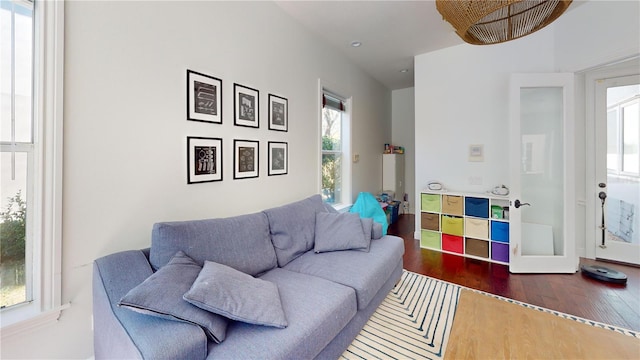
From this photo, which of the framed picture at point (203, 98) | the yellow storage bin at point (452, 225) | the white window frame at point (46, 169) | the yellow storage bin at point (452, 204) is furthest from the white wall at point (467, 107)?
the white window frame at point (46, 169)

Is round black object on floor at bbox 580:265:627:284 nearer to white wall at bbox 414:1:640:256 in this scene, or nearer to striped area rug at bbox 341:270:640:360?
white wall at bbox 414:1:640:256

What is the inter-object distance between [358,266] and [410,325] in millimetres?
599

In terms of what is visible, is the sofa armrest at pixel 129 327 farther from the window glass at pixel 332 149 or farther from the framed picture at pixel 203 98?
the window glass at pixel 332 149

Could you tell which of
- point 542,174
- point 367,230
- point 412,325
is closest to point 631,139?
point 542,174

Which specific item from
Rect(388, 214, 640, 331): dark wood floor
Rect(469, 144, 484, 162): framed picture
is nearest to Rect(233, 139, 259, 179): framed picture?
Rect(388, 214, 640, 331): dark wood floor

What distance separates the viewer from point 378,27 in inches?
127

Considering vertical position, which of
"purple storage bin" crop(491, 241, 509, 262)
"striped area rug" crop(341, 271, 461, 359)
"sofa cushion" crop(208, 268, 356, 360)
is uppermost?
"sofa cushion" crop(208, 268, 356, 360)

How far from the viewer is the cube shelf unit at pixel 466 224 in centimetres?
330

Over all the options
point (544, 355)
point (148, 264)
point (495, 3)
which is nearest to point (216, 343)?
point (148, 264)

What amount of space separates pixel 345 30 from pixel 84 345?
12.2 ft

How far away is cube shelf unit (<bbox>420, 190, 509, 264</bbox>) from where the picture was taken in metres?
3.30

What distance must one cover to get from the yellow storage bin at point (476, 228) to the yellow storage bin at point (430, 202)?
1.34 feet

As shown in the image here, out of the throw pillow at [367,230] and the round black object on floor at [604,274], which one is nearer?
the throw pillow at [367,230]

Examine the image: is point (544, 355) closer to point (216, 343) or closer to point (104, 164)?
point (216, 343)
